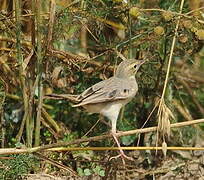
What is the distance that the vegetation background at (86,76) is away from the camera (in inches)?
167

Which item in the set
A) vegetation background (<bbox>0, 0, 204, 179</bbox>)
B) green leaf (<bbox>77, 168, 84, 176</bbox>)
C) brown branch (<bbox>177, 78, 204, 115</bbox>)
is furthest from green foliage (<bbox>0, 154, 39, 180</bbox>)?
brown branch (<bbox>177, 78, 204, 115</bbox>)

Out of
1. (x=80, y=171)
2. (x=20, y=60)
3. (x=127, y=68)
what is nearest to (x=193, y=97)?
(x=127, y=68)

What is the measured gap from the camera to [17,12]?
4055 mm

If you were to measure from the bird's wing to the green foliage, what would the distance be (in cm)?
60

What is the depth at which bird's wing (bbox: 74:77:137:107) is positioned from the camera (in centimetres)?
407

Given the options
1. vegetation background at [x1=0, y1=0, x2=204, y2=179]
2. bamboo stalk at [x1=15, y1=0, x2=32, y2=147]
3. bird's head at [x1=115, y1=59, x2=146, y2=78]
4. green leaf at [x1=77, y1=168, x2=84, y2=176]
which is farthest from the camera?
green leaf at [x1=77, y1=168, x2=84, y2=176]

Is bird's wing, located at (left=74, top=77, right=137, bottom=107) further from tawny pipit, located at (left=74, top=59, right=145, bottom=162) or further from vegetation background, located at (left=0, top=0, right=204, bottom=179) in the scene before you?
vegetation background, located at (left=0, top=0, right=204, bottom=179)

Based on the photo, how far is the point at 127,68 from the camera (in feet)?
14.5

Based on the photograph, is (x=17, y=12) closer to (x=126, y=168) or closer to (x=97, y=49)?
(x=97, y=49)

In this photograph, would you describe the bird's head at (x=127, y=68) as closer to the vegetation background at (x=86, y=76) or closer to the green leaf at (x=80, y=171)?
the vegetation background at (x=86, y=76)

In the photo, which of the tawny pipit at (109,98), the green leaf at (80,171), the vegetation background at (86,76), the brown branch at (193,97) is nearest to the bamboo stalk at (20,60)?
the vegetation background at (86,76)

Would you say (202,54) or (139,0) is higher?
(139,0)

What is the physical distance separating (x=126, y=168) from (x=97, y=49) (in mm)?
1117

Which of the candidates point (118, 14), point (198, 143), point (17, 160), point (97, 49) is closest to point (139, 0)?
point (118, 14)
